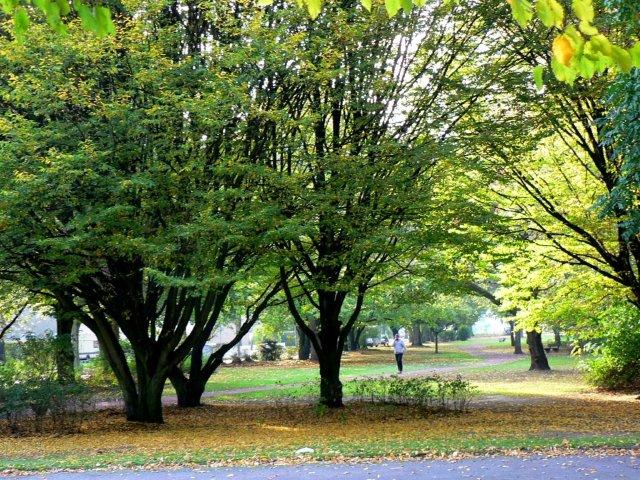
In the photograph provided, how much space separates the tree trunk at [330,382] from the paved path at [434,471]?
791 centimetres

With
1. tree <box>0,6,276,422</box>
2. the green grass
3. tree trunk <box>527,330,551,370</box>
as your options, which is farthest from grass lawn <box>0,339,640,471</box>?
tree trunk <box>527,330,551,370</box>

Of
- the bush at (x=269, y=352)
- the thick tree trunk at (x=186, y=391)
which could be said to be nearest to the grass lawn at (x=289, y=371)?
the bush at (x=269, y=352)

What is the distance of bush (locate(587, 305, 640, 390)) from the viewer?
20.6 metres

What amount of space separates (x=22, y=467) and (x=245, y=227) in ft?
16.5

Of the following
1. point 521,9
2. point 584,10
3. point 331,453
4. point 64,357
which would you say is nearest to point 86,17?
point 521,9

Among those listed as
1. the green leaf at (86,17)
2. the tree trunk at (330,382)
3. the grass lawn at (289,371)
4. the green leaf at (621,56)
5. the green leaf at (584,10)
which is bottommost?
the grass lawn at (289,371)

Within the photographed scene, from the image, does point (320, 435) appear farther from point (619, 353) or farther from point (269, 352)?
point (269, 352)

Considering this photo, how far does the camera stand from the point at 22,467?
958 cm

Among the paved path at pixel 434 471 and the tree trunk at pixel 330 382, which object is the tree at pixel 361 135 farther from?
the paved path at pixel 434 471

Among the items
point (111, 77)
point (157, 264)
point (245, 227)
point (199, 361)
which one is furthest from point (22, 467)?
point (199, 361)

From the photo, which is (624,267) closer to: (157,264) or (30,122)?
(157,264)

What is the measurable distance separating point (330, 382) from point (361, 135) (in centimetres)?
614

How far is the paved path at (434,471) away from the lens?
7.76m

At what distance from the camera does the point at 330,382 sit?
16.8 meters
